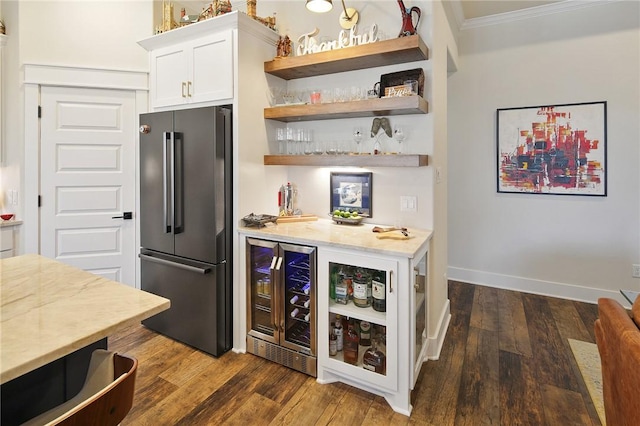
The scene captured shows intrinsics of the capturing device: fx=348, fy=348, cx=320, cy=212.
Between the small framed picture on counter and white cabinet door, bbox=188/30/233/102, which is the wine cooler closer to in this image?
the small framed picture on counter

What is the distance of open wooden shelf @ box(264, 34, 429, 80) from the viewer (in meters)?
2.37

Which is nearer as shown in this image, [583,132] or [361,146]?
[361,146]

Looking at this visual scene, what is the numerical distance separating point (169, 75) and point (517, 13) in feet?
11.9

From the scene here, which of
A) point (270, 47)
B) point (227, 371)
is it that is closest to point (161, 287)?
point (227, 371)

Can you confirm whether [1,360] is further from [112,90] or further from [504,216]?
[504,216]

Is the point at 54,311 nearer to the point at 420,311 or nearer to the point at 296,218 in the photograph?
the point at 296,218

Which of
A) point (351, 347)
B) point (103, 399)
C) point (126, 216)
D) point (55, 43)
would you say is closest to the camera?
point (103, 399)

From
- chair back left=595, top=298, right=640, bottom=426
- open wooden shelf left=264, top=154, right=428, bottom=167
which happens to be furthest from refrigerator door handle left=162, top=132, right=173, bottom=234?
chair back left=595, top=298, right=640, bottom=426

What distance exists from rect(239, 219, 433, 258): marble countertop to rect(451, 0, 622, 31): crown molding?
2596 mm

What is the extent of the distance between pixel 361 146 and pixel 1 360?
2.44 metres

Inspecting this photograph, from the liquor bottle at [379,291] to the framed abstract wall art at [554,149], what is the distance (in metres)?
2.59

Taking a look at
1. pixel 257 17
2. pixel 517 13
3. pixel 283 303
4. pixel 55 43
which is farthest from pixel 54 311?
pixel 517 13

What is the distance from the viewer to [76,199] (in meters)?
3.23

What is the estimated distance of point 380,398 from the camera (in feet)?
7.07
